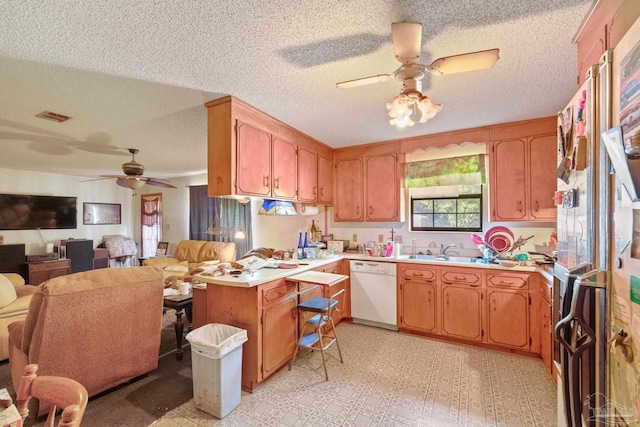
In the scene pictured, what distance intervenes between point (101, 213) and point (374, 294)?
742cm

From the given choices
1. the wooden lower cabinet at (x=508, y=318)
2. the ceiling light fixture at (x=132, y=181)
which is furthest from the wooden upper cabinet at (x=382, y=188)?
the ceiling light fixture at (x=132, y=181)

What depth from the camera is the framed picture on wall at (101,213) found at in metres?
6.86

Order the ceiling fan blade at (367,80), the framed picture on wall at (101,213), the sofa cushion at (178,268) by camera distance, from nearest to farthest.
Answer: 1. the ceiling fan blade at (367,80)
2. the sofa cushion at (178,268)
3. the framed picture on wall at (101,213)

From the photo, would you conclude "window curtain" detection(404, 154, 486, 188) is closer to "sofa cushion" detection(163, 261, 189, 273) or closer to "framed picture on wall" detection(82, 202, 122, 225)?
"sofa cushion" detection(163, 261, 189, 273)

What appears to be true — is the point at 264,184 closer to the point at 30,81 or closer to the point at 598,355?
the point at 30,81

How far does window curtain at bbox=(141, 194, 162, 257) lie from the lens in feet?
24.1

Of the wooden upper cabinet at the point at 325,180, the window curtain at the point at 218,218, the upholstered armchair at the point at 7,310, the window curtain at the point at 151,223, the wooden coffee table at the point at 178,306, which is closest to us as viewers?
the upholstered armchair at the point at 7,310

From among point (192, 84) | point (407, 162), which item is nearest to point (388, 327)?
point (407, 162)

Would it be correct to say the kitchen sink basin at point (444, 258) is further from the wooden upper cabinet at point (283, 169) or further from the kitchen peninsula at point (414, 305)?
the wooden upper cabinet at point (283, 169)

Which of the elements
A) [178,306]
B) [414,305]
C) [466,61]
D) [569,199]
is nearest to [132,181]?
[178,306]

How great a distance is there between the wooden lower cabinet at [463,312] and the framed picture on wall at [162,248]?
6.49 m

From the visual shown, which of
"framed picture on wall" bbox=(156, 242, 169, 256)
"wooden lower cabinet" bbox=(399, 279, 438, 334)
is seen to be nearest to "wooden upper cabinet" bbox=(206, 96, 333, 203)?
"wooden lower cabinet" bbox=(399, 279, 438, 334)

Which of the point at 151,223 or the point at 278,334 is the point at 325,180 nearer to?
the point at 278,334

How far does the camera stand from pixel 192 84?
2193 mm
